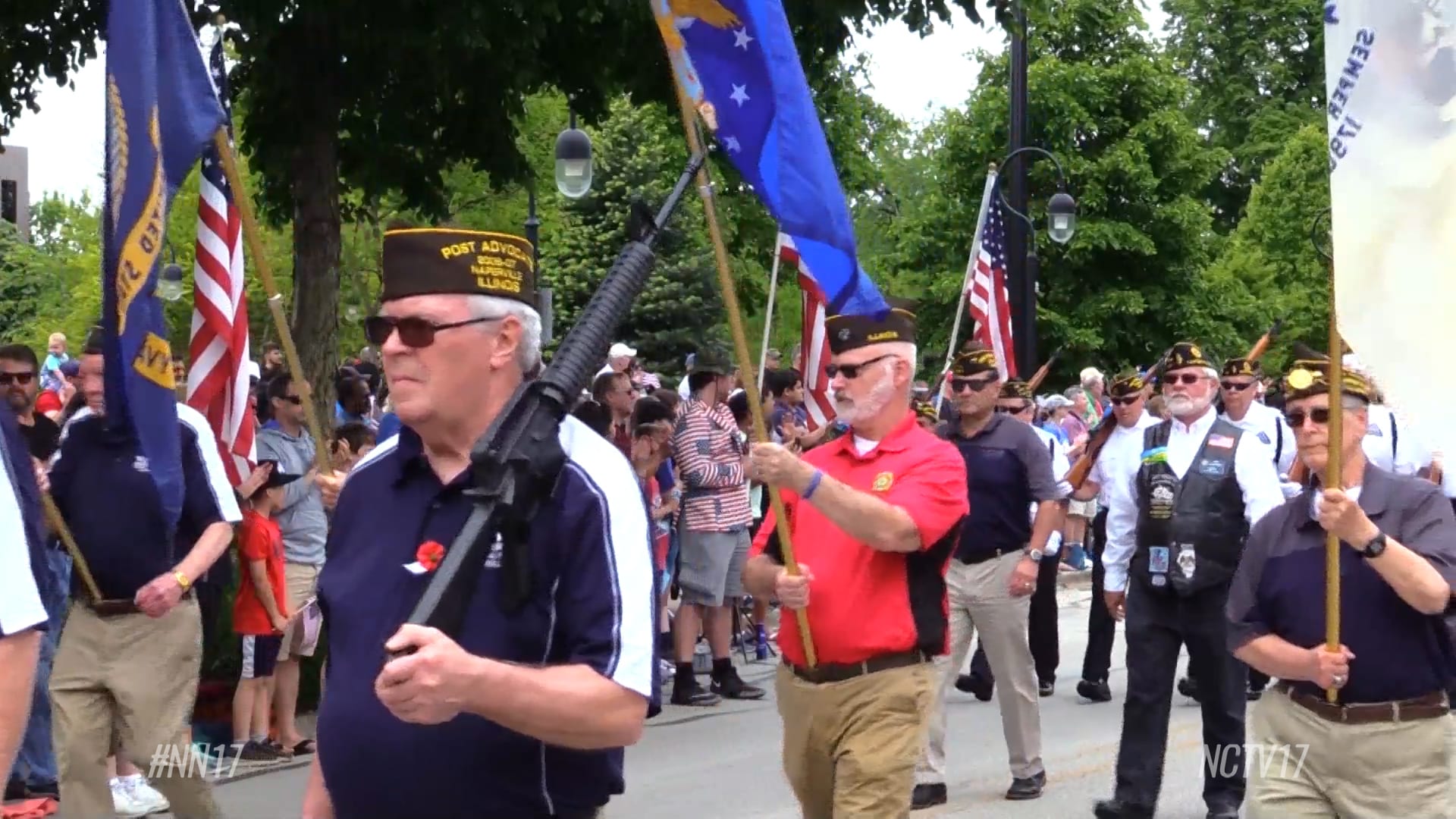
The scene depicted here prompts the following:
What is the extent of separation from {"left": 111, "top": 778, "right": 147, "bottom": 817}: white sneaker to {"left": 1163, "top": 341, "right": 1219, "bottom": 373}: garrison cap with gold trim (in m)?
5.23

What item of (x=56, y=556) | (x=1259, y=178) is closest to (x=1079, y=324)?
(x=1259, y=178)

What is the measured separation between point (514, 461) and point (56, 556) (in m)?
6.42

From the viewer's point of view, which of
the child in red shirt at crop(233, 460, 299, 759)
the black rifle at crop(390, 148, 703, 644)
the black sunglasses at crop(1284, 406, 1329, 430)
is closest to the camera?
the black rifle at crop(390, 148, 703, 644)

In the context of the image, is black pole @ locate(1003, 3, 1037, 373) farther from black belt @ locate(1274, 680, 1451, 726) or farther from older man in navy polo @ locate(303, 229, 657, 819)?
older man in navy polo @ locate(303, 229, 657, 819)

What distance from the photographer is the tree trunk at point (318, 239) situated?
13461 mm

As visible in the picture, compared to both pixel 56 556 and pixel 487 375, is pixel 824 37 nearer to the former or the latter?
pixel 56 556

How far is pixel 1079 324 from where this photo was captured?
40625 millimetres

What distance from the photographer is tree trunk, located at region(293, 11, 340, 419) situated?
13.5 m

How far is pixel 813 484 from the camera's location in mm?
5918

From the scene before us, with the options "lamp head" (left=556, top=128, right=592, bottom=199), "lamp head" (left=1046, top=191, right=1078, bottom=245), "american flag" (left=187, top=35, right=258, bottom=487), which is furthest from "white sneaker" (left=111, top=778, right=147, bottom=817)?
"lamp head" (left=1046, top=191, right=1078, bottom=245)

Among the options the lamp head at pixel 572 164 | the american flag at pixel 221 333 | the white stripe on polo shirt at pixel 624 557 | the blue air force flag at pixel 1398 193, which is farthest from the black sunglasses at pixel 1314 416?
the lamp head at pixel 572 164

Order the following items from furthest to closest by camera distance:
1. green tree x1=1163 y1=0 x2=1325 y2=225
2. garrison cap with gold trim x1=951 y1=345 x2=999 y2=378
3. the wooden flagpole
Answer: green tree x1=1163 y1=0 x2=1325 y2=225
garrison cap with gold trim x1=951 y1=345 x2=999 y2=378
the wooden flagpole

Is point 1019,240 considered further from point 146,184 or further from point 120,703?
point 146,184

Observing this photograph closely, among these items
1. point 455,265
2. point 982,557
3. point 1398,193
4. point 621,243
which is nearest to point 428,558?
point 455,265
